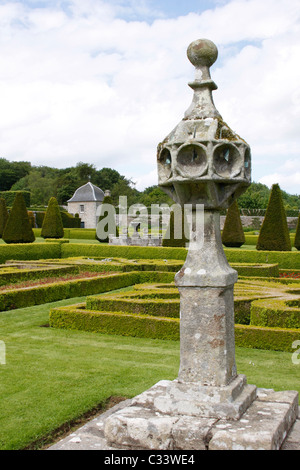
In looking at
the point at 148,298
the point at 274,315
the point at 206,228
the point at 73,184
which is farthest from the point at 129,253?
the point at 73,184

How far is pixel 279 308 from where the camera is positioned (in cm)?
846

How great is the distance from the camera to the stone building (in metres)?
61.0

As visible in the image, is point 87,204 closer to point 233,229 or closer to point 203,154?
point 233,229

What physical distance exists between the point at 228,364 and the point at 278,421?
60 cm

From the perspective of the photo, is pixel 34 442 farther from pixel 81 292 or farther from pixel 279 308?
pixel 81 292

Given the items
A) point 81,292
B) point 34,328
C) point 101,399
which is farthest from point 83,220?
point 101,399

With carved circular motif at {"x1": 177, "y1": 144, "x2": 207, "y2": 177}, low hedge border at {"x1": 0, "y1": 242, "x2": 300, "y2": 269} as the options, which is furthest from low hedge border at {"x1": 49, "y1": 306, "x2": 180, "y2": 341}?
low hedge border at {"x1": 0, "y1": 242, "x2": 300, "y2": 269}

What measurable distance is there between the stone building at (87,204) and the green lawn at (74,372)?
52046 mm

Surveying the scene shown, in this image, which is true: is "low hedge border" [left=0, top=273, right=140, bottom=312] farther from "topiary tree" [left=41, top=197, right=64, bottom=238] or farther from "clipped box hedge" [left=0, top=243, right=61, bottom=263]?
"topiary tree" [left=41, top=197, right=64, bottom=238]

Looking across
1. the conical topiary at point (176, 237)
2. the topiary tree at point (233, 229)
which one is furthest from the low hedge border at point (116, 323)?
the topiary tree at point (233, 229)

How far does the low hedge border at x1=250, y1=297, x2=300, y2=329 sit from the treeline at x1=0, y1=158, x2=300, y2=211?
5682 centimetres

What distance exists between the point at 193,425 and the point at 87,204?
58746 millimetres

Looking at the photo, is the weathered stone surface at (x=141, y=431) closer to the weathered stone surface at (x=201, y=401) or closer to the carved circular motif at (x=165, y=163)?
the weathered stone surface at (x=201, y=401)
